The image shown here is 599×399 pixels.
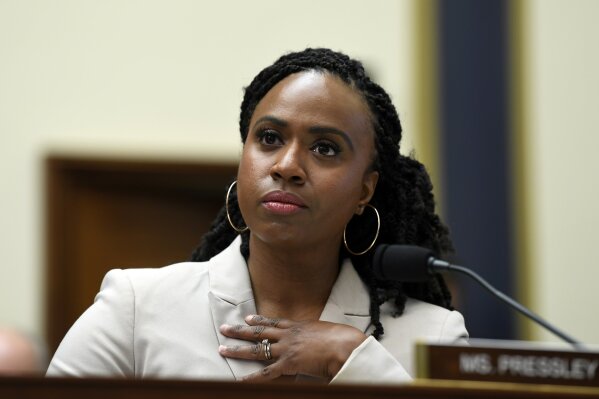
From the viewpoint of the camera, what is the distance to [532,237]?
16.3 feet

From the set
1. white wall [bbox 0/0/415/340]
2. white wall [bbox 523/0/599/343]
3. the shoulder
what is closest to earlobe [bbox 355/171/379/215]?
the shoulder

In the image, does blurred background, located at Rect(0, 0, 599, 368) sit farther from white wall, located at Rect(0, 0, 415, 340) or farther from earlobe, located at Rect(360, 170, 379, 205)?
earlobe, located at Rect(360, 170, 379, 205)

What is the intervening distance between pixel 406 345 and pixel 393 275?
375 millimetres

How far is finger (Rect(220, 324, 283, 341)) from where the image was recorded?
6.93 feet

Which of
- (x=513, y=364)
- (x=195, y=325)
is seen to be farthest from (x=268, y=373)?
(x=513, y=364)

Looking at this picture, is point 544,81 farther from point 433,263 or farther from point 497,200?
point 433,263

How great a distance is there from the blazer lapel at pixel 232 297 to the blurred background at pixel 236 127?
7.99 feet

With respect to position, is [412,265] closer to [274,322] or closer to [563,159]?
[274,322]

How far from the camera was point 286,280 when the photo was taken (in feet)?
7.48

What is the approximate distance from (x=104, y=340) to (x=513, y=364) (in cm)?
88

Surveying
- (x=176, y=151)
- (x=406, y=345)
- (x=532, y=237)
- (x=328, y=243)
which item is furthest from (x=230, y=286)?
(x=532, y=237)

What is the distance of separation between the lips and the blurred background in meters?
2.57

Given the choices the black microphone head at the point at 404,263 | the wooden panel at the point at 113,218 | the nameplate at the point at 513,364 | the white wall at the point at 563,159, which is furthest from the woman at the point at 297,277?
the white wall at the point at 563,159

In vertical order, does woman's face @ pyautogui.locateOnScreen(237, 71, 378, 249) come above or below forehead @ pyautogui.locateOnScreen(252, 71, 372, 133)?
below
